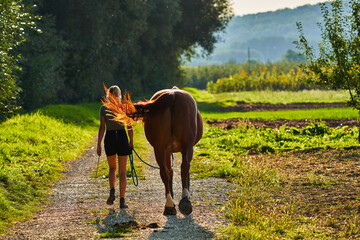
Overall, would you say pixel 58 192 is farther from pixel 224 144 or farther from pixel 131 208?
pixel 224 144

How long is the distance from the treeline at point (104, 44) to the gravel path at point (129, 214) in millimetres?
6315

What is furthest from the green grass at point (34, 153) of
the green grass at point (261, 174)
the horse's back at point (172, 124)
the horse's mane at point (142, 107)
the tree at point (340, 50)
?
the tree at point (340, 50)

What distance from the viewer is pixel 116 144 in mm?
8328

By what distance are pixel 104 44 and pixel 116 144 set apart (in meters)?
25.2

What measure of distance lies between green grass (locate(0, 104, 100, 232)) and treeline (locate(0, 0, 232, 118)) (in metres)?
1.94

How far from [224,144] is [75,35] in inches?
708

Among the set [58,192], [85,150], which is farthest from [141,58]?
[58,192]

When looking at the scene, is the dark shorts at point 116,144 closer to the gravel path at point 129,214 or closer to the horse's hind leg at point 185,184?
the gravel path at point 129,214

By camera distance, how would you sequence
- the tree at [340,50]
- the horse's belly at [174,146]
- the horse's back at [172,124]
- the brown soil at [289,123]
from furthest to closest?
the brown soil at [289,123]
the tree at [340,50]
the horse's belly at [174,146]
the horse's back at [172,124]

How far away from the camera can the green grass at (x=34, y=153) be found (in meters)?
8.57

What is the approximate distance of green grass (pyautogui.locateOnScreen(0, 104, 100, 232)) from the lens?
8.57m

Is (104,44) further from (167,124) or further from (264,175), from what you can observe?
(167,124)

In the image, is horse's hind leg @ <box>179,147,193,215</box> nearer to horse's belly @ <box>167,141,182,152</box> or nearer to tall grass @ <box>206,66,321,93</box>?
horse's belly @ <box>167,141,182,152</box>

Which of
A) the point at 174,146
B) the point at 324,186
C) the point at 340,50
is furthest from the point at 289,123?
the point at 174,146
